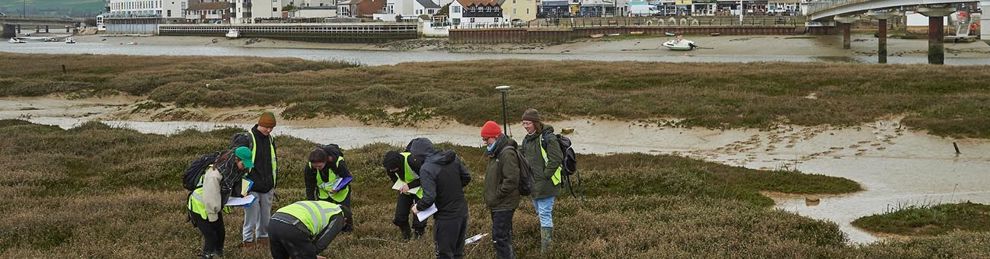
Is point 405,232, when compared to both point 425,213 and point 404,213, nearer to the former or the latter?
point 404,213

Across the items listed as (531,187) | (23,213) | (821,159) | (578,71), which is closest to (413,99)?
(578,71)

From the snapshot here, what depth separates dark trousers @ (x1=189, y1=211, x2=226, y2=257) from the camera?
953cm

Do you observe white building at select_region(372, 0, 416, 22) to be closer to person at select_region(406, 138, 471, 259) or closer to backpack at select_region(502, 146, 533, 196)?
backpack at select_region(502, 146, 533, 196)

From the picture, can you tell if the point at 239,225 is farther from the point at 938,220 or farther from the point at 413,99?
the point at 413,99

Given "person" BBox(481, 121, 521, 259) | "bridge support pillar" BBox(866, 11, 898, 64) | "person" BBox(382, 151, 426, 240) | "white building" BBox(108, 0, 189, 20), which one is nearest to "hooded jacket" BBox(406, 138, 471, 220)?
"person" BBox(481, 121, 521, 259)

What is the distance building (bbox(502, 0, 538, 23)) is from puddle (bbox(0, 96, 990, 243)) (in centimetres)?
9206

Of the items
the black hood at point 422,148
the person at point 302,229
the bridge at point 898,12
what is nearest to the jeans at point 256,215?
the black hood at point 422,148

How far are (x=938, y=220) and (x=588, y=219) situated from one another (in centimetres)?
502

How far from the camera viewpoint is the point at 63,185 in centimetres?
1603

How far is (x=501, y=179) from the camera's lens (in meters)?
9.07

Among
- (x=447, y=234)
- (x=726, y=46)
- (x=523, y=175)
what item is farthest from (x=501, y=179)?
(x=726, y=46)

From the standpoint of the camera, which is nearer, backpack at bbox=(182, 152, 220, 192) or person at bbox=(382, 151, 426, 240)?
backpack at bbox=(182, 152, 220, 192)

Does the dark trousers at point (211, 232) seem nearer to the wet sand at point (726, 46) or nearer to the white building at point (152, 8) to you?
the wet sand at point (726, 46)

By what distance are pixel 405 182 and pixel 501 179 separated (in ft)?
4.85
